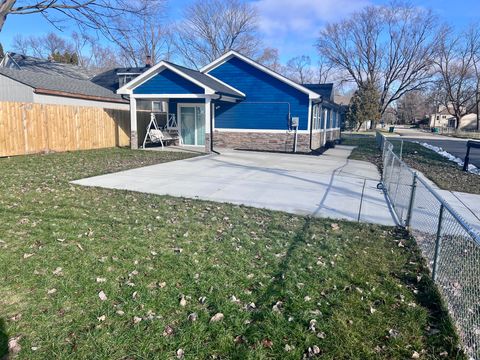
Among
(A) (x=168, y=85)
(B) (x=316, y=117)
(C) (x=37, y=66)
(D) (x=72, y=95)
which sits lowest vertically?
(B) (x=316, y=117)

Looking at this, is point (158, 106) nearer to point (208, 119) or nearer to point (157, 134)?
point (157, 134)

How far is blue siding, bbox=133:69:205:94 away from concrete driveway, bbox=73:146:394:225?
165 inches

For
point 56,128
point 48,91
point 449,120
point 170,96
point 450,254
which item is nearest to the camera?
point 450,254

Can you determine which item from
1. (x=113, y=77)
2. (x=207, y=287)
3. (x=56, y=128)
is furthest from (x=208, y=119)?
(x=113, y=77)

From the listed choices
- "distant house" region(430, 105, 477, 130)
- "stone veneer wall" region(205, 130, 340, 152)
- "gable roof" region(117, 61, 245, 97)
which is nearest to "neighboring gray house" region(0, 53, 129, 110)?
"gable roof" region(117, 61, 245, 97)

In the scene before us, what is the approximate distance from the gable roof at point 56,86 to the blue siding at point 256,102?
23.7ft

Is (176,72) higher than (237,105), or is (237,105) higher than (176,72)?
(176,72)

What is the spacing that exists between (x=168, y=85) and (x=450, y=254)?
13.9 meters

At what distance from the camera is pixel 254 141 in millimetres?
18031

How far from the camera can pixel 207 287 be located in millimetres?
3598

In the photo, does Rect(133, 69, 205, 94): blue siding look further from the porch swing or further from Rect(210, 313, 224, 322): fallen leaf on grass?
Rect(210, 313, 224, 322): fallen leaf on grass

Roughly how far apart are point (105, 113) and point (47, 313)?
14.9 metres

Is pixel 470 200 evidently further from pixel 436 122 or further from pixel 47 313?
pixel 436 122

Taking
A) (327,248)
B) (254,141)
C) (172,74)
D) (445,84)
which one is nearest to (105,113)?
(172,74)
